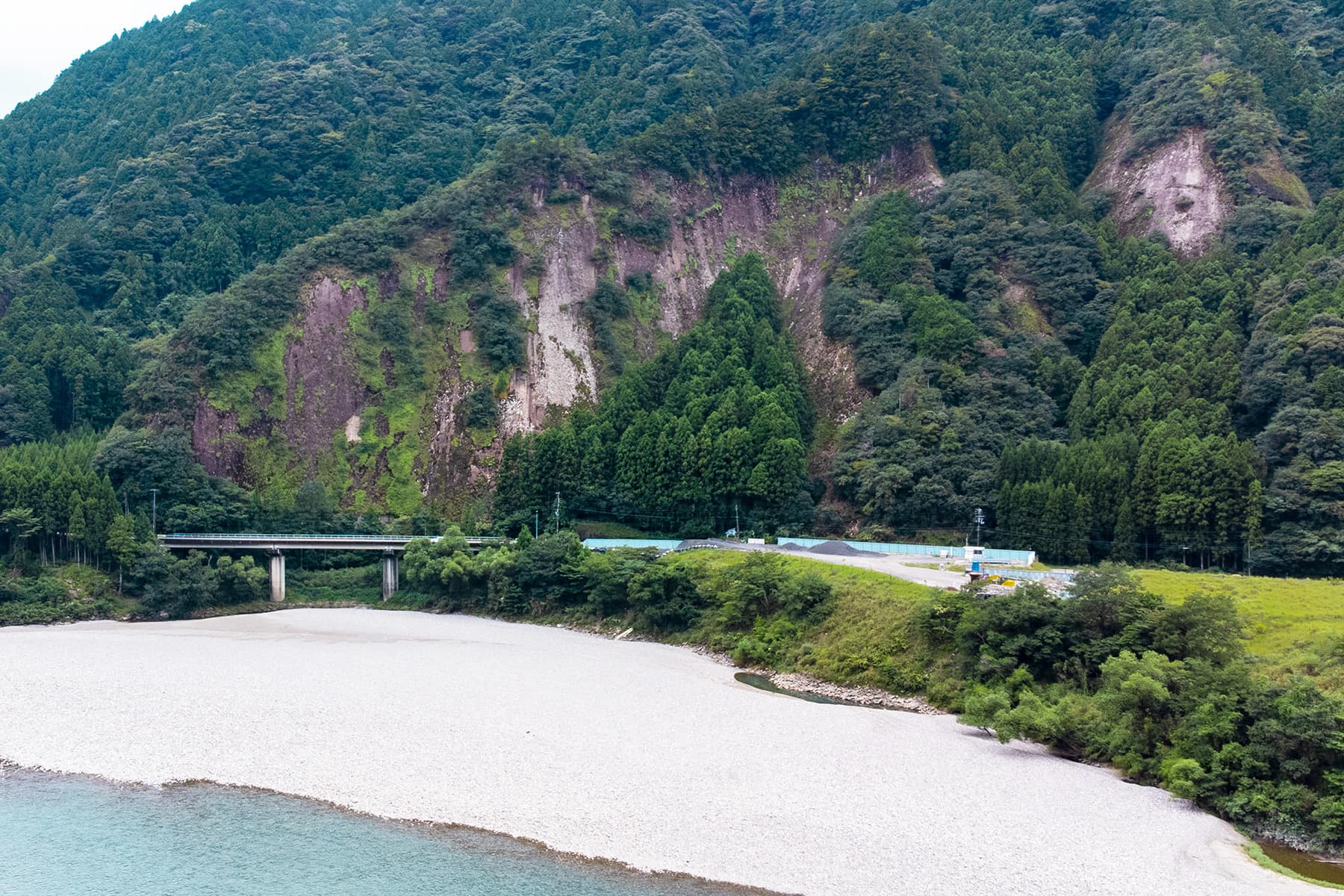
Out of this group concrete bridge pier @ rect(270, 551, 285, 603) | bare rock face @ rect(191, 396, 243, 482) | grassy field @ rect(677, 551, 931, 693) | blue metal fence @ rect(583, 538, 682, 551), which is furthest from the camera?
bare rock face @ rect(191, 396, 243, 482)

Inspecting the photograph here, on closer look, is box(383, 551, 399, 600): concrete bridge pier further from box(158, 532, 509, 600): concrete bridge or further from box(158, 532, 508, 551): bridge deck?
box(158, 532, 508, 551): bridge deck

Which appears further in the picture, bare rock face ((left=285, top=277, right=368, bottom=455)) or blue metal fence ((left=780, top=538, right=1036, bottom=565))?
bare rock face ((left=285, top=277, right=368, bottom=455))

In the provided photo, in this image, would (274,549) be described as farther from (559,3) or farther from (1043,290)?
(559,3)

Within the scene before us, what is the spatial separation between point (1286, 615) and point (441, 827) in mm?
29512

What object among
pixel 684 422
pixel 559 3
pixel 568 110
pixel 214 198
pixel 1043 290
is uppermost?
pixel 559 3

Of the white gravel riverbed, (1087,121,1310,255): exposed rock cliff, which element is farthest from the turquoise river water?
(1087,121,1310,255): exposed rock cliff

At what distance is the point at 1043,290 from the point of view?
3238 inches

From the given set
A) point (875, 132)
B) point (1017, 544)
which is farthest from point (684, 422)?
point (875, 132)

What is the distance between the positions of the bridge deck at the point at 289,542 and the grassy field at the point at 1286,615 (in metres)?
40.9

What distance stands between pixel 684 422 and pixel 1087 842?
50424 mm

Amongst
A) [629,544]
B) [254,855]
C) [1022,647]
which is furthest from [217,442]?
[1022,647]

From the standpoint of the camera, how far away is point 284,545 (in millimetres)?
70562

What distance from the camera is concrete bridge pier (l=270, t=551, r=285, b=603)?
70.1 meters

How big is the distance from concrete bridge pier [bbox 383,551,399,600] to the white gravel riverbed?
75.0 feet
